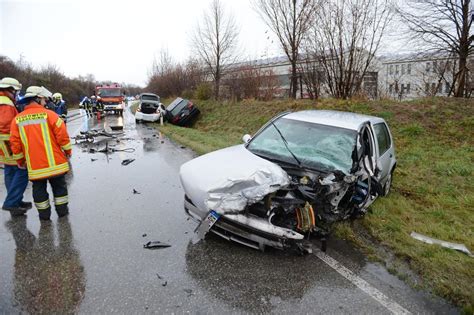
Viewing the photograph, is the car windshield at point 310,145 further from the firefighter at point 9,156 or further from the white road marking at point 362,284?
the firefighter at point 9,156

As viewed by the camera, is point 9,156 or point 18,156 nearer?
point 18,156

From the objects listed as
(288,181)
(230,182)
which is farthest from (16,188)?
(288,181)

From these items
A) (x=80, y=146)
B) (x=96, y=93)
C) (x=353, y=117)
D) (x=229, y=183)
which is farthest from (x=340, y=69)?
(x=96, y=93)

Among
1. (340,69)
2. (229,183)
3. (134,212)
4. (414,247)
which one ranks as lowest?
(414,247)

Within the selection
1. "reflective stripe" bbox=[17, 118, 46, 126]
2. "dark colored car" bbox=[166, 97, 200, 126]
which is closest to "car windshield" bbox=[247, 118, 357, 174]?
"reflective stripe" bbox=[17, 118, 46, 126]

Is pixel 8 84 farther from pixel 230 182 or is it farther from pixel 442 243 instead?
pixel 442 243

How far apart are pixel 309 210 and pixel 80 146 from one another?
9.45 meters

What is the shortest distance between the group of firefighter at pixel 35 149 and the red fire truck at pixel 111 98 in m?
20.9

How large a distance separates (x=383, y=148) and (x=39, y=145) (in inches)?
213

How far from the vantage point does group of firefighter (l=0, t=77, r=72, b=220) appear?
409cm

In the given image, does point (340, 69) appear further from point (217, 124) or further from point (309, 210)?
point (309, 210)

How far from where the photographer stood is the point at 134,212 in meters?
4.68

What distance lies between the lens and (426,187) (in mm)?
6340

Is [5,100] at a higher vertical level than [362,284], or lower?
higher
